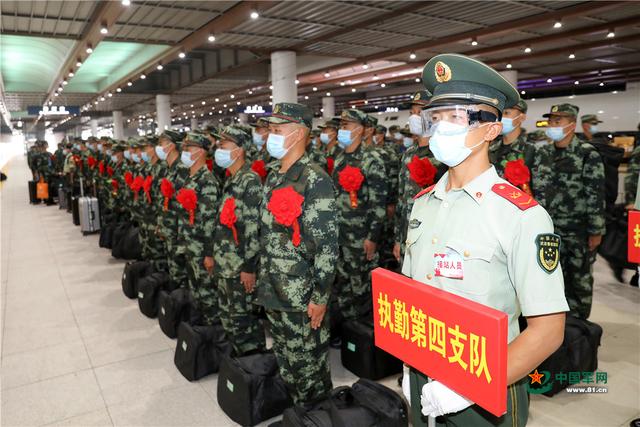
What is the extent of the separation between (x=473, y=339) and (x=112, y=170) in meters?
7.71

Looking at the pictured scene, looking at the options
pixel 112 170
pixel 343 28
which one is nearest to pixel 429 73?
pixel 112 170

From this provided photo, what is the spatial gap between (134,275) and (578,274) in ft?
14.2

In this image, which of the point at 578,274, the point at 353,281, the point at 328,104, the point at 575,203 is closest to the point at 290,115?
the point at 353,281

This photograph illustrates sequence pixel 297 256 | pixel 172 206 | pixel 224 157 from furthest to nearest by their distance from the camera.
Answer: pixel 172 206 → pixel 224 157 → pixel 297 256

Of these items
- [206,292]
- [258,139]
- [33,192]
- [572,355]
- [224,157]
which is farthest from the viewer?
[33,192]

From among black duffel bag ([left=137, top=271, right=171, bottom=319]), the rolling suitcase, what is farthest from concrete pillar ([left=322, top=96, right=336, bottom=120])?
black duffel bag ([left=137, top=271, right=171, bottom=319])

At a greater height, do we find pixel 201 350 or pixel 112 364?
pixel 201 350

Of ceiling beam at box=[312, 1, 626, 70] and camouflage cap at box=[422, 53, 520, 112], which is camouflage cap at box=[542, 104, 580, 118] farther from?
ceiling beam at box=[312, 1, 626, 70]

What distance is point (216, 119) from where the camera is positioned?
35125 mm

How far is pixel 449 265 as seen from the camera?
1283 mm

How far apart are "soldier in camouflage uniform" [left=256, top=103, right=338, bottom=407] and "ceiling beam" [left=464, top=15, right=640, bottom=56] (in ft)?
28.6

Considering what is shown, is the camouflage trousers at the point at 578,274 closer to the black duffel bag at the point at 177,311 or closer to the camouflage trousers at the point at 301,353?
the camouflage trousers at the point at 301,353

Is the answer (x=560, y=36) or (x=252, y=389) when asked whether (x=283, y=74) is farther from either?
(x=252, y=389)

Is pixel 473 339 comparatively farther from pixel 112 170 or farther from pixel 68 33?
pixel 68 33
